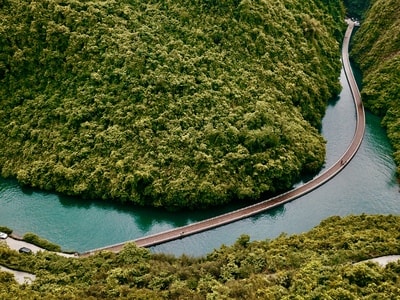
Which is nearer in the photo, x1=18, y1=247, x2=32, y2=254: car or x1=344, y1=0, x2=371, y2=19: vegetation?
x1=18, y1=247, x2=32, y2=254: car

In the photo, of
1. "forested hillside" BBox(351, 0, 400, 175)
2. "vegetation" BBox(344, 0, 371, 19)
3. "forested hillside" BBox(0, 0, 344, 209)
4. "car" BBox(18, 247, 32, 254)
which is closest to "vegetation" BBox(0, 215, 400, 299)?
"car" BBox(18, 247, 32, 254)

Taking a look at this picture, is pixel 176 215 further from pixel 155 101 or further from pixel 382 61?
pixel 382 61

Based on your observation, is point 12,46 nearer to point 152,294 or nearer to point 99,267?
point 99,267

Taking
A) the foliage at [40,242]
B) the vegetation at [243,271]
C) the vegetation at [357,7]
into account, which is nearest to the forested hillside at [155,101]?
the foliage at [40,242]

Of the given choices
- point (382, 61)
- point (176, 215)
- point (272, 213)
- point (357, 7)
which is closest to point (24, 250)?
point (176, 215)

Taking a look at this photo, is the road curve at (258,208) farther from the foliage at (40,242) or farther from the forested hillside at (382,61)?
the forested hillside at (382,61)

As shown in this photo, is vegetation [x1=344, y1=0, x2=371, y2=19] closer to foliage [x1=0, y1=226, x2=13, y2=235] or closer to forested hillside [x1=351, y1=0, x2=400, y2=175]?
forested hillside [x1=351, y1=0, x2=400, y2=175]

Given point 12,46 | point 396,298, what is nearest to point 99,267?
point 396,298
